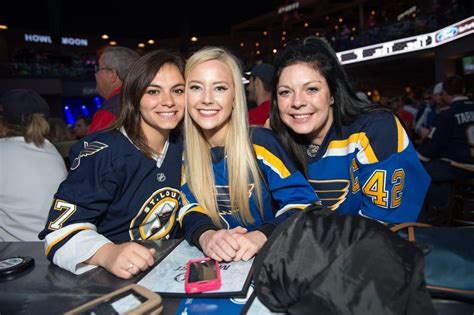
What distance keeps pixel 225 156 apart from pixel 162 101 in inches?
17.0

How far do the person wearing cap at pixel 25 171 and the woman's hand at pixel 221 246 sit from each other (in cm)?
138

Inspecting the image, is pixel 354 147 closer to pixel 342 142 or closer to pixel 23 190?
pixel 342 142

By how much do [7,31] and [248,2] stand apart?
58.6 ft

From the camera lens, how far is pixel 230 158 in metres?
1.87

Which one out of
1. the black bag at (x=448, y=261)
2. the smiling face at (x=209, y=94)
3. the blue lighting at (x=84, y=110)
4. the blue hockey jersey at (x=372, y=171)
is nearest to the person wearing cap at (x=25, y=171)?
the smiling face at (x=209, y=94)

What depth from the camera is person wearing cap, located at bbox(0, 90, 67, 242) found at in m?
2.20

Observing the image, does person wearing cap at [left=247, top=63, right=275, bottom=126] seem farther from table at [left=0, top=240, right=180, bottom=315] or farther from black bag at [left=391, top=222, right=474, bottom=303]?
black bag at [left=391, top=222, right=474, bottom=303]

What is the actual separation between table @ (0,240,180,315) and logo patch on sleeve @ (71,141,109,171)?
0.41 meters

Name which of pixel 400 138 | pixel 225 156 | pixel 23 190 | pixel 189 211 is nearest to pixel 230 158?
pixel 225 156

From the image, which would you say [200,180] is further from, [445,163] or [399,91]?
[399,91]

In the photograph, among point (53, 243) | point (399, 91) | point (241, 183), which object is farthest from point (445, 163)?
point (399, 91)

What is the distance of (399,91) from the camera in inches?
829


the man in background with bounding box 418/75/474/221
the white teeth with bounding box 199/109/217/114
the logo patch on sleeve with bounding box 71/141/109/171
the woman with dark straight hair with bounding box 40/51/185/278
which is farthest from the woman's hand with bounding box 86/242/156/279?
the man in background with bounding box 418/75/474/221

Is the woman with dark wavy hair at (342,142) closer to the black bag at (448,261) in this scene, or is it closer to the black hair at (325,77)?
the black hair at (325,77)
